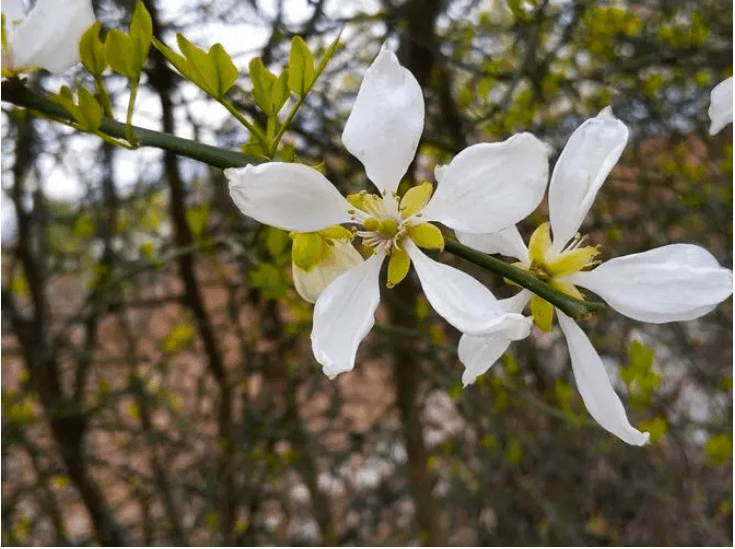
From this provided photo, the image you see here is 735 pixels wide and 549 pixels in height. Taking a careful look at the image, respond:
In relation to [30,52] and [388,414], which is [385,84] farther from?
[388,414]

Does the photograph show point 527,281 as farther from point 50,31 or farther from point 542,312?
point 50,31

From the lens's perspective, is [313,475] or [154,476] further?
[313,475]

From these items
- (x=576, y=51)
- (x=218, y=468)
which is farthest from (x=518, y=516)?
→ (x=576, y=51)

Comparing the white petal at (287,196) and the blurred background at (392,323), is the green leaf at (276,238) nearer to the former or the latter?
the white petal at (287,196)

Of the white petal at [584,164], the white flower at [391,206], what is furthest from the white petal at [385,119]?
the white petal at [584,164]

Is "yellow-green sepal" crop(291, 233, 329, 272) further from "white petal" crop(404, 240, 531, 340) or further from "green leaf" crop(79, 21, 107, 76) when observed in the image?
"green leaf" crop(79, 21, 107, 76)

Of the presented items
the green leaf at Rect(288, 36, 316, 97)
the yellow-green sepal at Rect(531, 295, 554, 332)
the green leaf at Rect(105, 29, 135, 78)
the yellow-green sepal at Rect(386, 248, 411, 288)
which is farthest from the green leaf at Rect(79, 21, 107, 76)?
the yellow-green sepal at Rect(531, 295, 554, 332)
